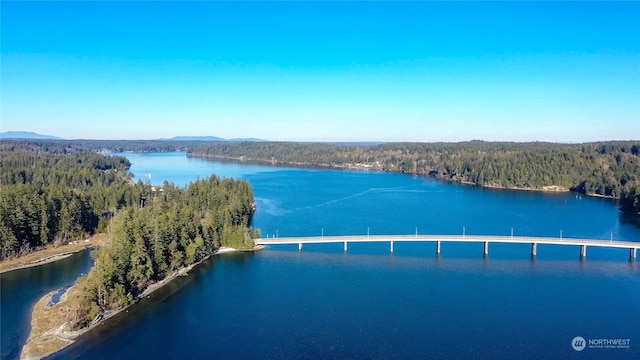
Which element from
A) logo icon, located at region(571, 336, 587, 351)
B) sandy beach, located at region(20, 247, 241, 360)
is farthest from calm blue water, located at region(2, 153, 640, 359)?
sandy beach, located at region(20, 247, 241, 360)

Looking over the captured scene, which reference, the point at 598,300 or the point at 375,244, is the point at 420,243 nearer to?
the point at 375,244

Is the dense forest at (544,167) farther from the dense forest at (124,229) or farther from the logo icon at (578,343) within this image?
the dense forest at (124,229)

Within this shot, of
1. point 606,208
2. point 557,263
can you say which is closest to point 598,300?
point 557,263

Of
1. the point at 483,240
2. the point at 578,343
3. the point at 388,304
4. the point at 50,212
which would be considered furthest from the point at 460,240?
the point at 50,212

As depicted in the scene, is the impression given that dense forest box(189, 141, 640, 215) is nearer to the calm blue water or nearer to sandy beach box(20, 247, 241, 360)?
the calm blue water

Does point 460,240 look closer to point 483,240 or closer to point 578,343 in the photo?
point 483,240

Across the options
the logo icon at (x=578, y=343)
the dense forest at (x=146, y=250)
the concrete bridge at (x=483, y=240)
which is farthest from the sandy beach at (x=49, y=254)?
the logo icon at (x=578, y=343)

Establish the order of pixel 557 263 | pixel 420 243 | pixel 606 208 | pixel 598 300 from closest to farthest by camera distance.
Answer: pixel 598 300
pixel 557 263
pixel 420 243
pixel 606 208
